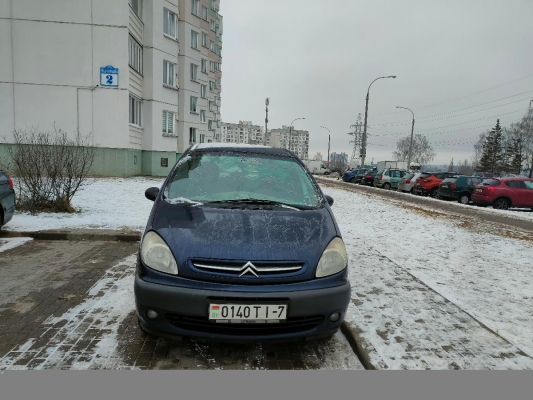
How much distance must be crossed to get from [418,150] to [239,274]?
112988mm

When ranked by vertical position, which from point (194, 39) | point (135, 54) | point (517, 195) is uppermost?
point (194, 39)

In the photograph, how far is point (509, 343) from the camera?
127 inches

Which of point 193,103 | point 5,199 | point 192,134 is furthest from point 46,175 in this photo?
point 192,134

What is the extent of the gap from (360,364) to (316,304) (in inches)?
26.9

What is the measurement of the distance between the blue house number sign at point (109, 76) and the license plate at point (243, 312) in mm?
17960

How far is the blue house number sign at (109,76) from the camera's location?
17.6m

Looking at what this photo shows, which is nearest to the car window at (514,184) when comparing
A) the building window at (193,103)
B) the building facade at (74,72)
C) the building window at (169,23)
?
the building facade at (74,72)

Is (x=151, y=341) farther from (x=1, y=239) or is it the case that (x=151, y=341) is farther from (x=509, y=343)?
(x=1, y=239)

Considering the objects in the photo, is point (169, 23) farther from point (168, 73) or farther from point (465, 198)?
point (465, 198)

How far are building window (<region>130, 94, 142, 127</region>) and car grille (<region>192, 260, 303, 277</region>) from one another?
19.4m

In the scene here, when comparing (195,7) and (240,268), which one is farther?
(195,7)

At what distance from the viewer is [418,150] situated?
105562 millimetres

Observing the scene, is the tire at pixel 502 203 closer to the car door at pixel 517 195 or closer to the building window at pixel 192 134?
the car door at pixel 517 195

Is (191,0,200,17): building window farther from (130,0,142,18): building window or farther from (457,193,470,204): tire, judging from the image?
(457,193,470,204): tire
